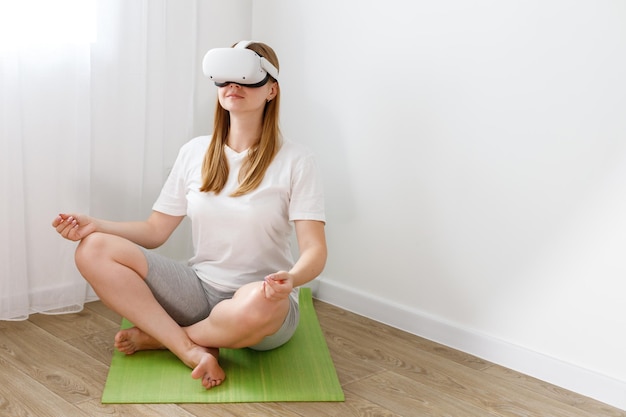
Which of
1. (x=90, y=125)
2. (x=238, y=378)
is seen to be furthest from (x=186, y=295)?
(x=90, y=125)

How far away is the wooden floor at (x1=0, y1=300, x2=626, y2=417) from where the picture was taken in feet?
5.64

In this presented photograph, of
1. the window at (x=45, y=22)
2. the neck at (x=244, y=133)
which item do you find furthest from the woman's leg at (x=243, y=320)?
the window at (x=45, y=22)

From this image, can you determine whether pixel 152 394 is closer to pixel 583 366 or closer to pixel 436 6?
pixel 583 366

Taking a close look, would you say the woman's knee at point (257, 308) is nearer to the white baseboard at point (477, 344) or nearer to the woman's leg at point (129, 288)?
the woman's leg at point (129, 288)

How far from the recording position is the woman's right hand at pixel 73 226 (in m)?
1.92

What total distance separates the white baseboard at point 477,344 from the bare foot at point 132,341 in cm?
80

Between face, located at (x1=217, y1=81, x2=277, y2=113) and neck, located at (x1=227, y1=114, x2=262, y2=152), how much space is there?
45 mm

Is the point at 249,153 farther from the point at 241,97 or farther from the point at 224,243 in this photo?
the point at 224,243

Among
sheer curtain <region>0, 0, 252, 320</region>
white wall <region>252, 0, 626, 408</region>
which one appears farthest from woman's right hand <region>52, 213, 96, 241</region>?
white wall <region>252, 0, 626, 408</region>

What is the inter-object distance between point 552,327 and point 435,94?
2.55ft

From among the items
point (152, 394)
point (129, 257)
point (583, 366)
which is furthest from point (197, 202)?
point (583, 366)

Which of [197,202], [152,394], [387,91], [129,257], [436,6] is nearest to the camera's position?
[152,394]

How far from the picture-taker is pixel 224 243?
6.69 feet

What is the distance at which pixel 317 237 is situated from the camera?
1.95 m
